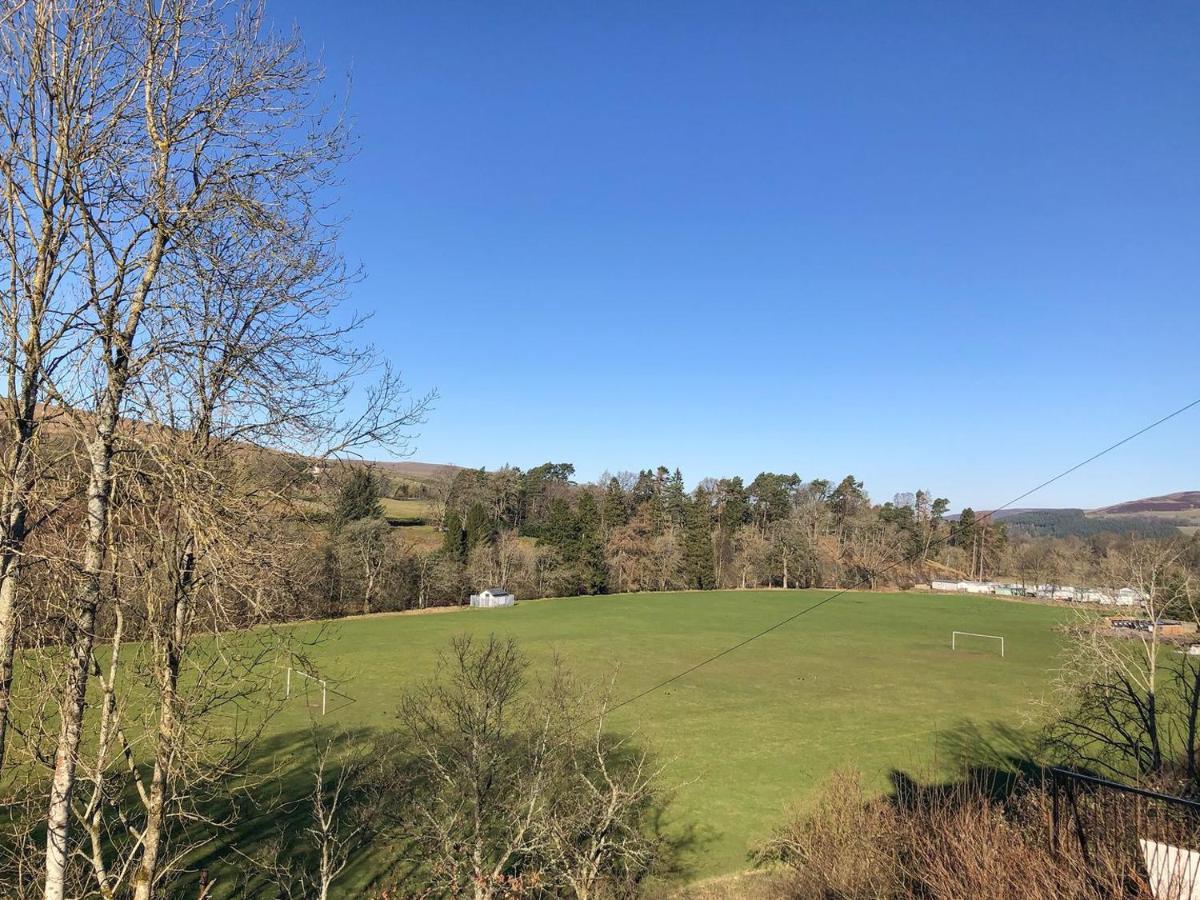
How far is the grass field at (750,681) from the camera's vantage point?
24172 mm

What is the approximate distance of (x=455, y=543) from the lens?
6619 cm

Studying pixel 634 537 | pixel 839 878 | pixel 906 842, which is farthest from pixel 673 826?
pixel 634 537

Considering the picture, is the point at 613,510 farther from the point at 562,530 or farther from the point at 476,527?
the point at 476,527

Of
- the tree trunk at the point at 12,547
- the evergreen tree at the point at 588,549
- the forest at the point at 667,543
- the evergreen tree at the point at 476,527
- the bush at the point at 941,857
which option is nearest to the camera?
the tree trunk at the point at 12,547

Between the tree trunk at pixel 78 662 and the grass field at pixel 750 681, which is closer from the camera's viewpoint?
the tree trunk at pixel 78 662

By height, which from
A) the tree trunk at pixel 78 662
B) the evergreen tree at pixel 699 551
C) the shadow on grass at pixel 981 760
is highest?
the tree trunk at pixel 78 662

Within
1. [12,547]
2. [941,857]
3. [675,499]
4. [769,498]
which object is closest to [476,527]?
[675,499]

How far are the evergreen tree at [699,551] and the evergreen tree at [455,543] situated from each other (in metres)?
28.2

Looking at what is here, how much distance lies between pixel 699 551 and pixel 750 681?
41554 mm

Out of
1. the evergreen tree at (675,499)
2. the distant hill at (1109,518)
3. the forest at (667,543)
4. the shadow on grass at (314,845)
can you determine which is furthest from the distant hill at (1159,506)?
the shadow on grass at (314,845)

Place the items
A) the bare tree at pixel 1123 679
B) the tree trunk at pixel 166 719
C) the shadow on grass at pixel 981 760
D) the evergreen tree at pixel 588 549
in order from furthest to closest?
the evergreen tree at pixel 588 549
the shadow on grass at pixel 981 760
the bare tree at pixel 1123 679
the tree trunk at pixel 166 719

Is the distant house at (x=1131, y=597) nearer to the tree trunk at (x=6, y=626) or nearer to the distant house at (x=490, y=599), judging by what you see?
the tree trunk at (x=6, y=626)

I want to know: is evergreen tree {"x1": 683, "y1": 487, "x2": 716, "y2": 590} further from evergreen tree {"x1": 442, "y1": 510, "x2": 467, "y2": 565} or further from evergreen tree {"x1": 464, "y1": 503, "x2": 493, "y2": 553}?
evergreen tree {"x1": 442, "y1": 510, "x2": 467, "y2": 565}

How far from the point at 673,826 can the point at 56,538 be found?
68.2ft
